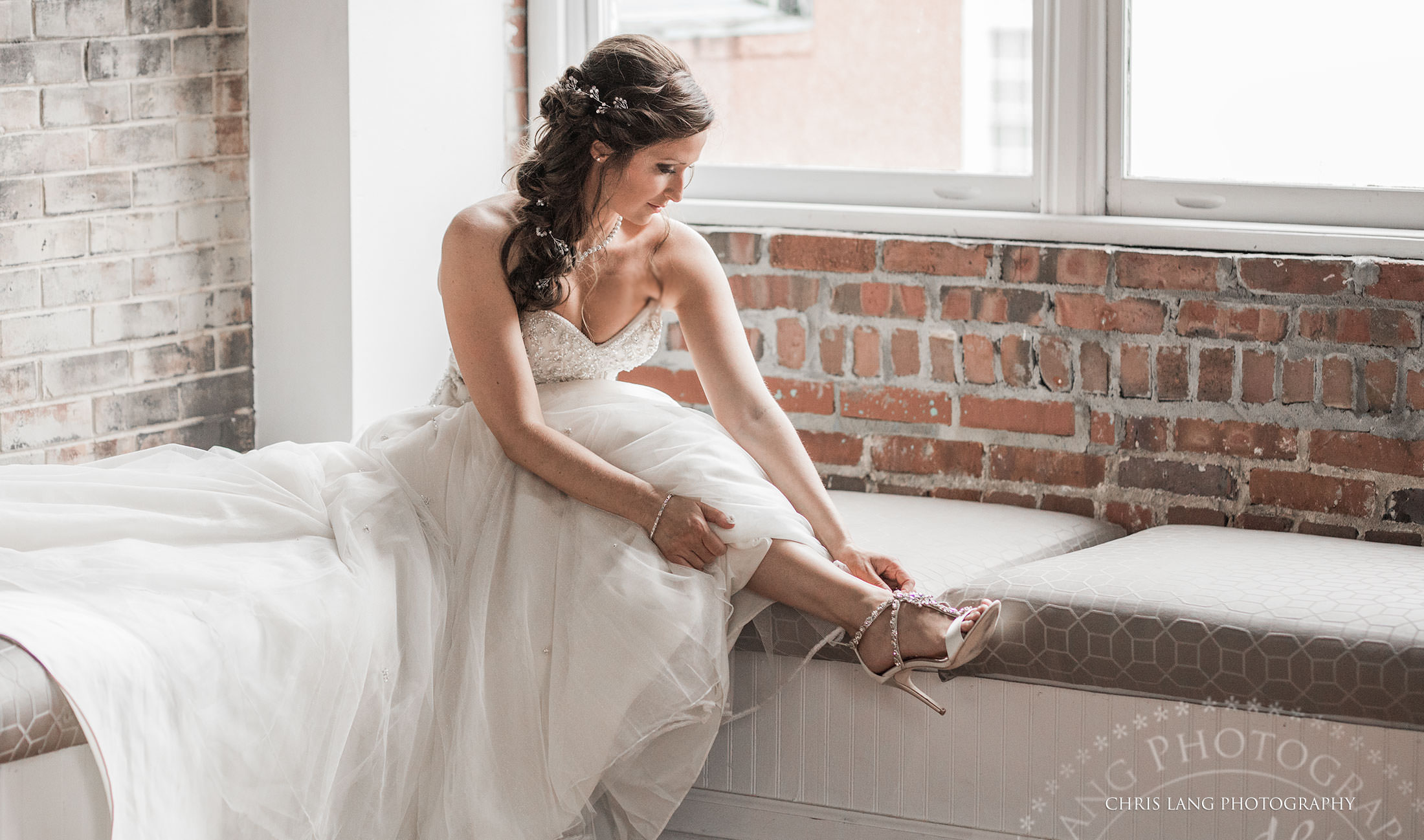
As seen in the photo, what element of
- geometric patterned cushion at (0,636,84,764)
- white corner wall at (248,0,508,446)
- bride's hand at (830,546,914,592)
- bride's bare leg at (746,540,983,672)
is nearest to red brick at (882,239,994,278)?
bride's hand at (830,546,914,592)

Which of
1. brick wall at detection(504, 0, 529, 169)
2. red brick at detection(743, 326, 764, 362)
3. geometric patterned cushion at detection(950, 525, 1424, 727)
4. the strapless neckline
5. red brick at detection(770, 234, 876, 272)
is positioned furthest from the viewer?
brick wall at detection(504, 0, 529, 169)

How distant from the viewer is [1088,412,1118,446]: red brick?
2645 millimetres

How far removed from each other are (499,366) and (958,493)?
42.5 inches

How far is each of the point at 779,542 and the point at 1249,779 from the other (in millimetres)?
715

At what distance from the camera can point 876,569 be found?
2129mm

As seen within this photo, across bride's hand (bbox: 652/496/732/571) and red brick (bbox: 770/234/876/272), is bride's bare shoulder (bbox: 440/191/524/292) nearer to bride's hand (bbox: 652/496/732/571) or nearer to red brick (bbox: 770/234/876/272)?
bride's hand (bbox: 652/496/732/571)

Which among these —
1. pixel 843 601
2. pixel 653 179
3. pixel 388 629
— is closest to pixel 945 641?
pixel 843 601

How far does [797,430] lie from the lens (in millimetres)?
2949

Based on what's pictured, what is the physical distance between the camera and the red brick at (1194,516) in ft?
8.45

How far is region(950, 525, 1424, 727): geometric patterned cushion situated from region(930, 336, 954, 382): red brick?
680 millimetres

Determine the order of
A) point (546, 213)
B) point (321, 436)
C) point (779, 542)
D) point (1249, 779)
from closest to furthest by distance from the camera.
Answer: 1. point (1249, 779)
2. point (779, 542)
3. point (546, 213)
4. point (321, 436)

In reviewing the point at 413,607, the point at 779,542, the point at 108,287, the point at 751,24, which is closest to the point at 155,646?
the point at 413,607

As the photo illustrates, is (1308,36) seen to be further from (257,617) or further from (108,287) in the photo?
(108,287)

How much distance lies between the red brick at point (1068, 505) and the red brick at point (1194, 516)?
6.0 inches
